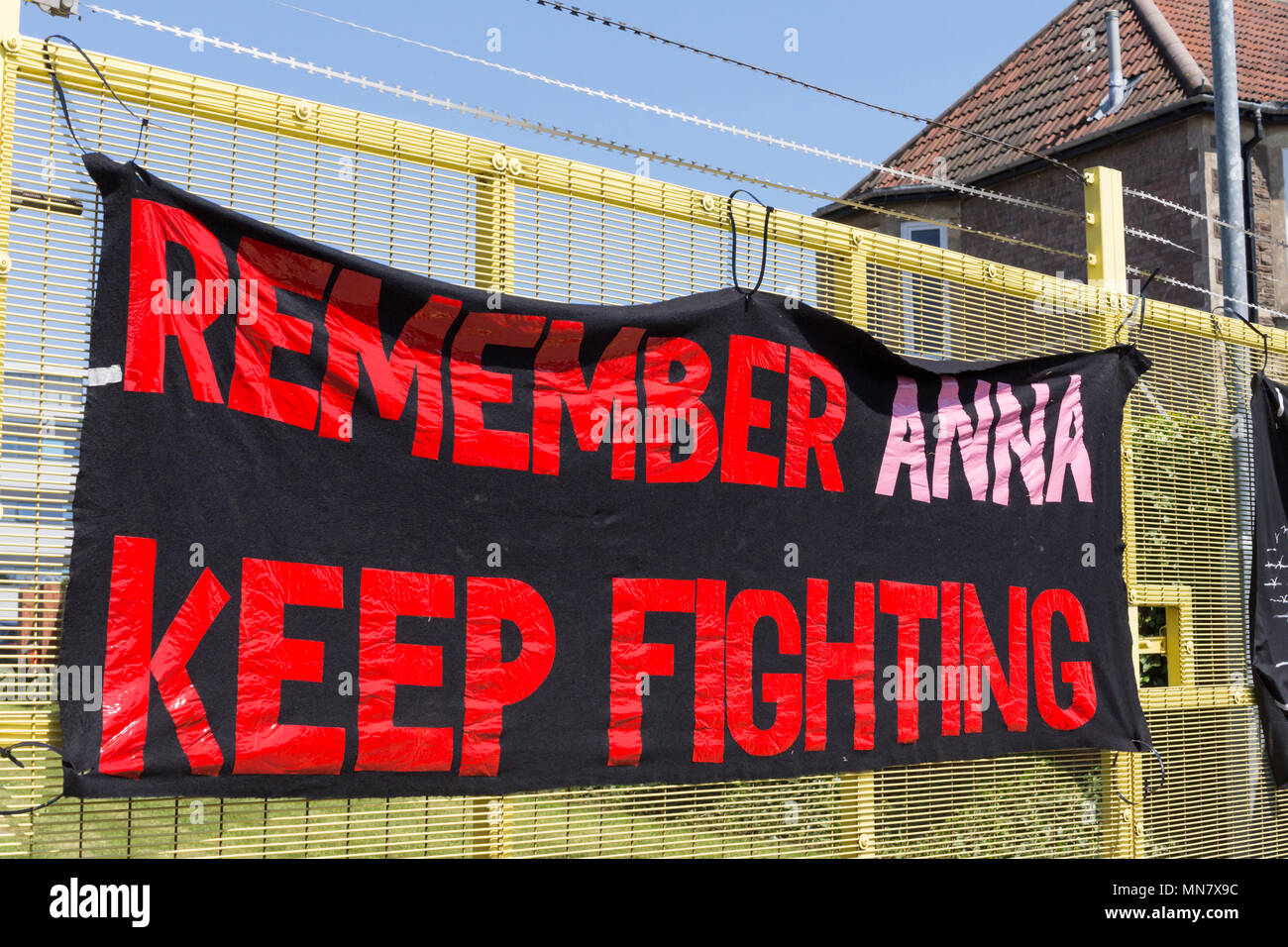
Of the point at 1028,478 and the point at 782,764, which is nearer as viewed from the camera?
the point at 782,764

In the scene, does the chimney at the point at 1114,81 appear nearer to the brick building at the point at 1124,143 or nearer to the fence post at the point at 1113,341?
the brick building at the point at 1124,143

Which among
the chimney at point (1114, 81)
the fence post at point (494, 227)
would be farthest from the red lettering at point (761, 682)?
the chimney at point (1114, 81)

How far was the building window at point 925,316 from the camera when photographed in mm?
5883

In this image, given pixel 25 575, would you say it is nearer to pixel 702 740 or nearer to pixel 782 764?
pixel 702 740

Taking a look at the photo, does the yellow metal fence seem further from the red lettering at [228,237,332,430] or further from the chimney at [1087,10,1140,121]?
the chimney at [1087,10,1140,121]

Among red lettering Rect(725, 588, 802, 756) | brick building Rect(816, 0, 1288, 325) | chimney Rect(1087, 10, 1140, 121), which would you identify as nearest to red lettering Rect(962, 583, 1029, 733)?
red lettering Rect(725, 588, 802, 756)

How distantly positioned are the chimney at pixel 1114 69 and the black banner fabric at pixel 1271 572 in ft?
33.7

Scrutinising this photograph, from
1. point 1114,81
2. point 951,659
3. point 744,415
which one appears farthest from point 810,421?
point 1114,81

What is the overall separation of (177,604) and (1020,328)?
4403 mm

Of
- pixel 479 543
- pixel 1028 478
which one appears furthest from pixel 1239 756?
pixel 479 543

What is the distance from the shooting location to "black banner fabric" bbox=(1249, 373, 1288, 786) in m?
7.01

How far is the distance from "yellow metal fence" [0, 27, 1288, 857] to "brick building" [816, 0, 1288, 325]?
7.79 m

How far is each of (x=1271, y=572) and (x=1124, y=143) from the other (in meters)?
10.6
